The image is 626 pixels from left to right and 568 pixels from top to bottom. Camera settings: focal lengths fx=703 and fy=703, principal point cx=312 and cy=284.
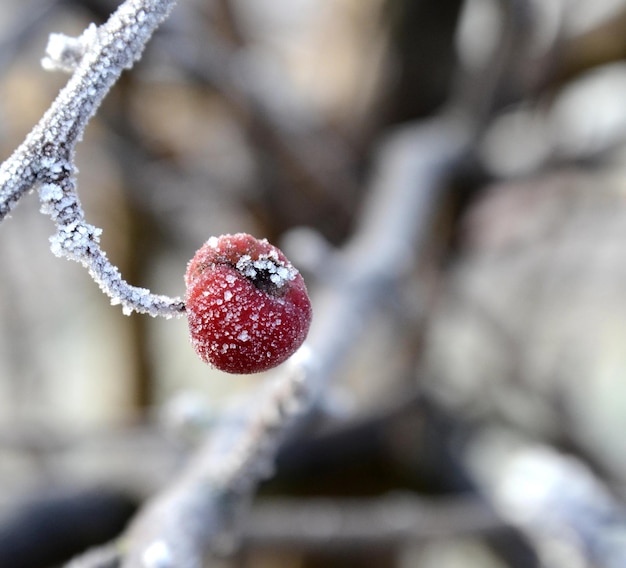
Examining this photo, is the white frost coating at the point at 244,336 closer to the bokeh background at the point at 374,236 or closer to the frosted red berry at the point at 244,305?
the frosted red berry at the point at 244,305

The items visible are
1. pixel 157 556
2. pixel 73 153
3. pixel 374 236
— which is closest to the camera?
pixel 73 153

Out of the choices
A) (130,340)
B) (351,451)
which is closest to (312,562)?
(351,451)

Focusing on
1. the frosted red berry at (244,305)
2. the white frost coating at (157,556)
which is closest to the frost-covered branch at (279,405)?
the white frost coating at (157,556)

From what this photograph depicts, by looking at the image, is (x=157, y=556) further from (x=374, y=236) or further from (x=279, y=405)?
(x=374, y=236)

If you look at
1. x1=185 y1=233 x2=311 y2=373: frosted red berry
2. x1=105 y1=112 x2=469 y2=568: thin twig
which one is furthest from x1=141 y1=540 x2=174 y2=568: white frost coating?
x1=185 y1=233 x2=311 y2=373: frosted red berry

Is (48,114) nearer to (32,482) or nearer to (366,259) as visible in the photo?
(366,259)

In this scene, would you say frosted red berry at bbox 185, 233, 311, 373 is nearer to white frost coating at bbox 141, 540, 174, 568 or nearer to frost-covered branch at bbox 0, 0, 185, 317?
frost-covered branch at bbox 0, 0, 185, 317

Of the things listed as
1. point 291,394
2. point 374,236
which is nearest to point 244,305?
point 291,394
